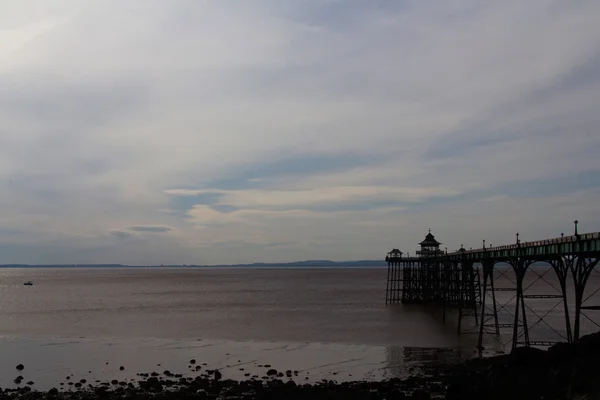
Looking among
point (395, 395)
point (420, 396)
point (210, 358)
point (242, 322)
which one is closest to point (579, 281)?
point (420, 396)

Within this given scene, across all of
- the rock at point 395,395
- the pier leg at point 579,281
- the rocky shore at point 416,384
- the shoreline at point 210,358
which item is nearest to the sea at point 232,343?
the shoreline at point 210,358

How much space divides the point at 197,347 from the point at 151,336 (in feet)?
27.3

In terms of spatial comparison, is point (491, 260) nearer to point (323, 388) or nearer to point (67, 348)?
point (323, 388)

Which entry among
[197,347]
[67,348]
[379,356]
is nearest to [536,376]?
[379,356]

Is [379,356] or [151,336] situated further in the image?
[151,336]

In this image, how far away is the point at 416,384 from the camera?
2861cm

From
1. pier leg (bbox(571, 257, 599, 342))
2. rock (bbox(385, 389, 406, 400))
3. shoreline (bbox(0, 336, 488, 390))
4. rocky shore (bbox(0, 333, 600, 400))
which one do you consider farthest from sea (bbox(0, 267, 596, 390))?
pier leg (bbox(571, 257, 599, 342))

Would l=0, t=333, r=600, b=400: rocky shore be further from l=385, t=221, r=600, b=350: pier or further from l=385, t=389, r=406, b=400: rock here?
l=385, t=221, r=600, b=350: pier

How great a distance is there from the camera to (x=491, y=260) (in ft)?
139

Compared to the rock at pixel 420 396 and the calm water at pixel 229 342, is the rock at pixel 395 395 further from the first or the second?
the calm water at pixel 229 342

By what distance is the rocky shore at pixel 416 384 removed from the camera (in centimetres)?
2162

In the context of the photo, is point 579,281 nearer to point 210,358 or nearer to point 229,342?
point 210,358

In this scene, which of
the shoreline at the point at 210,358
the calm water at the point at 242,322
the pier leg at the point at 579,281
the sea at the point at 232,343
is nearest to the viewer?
the pier leg at the point at 579,281

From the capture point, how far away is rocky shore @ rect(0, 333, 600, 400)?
21625 mm
